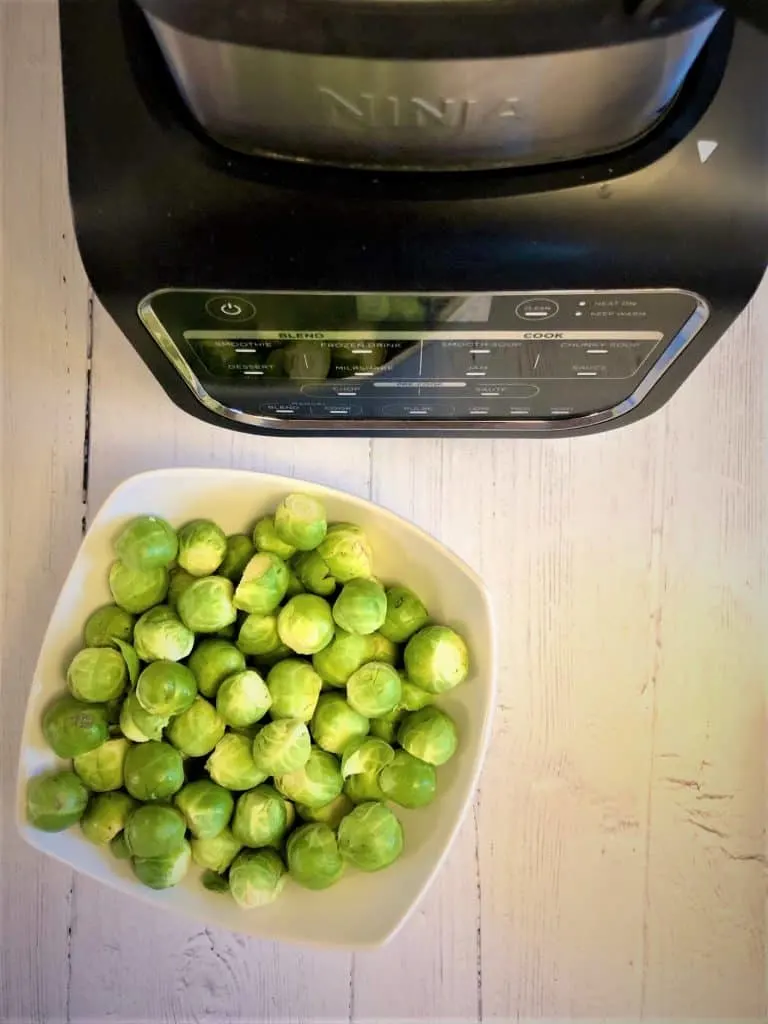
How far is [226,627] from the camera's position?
0.74 m

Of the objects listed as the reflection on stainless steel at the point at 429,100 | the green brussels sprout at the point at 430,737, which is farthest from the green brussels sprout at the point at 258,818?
the reflection on stainless steel at the point at 429,100

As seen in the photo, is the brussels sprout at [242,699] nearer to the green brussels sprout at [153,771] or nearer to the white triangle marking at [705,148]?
the green brussels sprout at [153,771]

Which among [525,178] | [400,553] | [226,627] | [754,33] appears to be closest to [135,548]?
[226,627]

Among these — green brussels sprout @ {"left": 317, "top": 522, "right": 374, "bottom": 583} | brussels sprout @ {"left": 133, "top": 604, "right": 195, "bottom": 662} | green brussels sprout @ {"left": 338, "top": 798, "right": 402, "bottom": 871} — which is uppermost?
green brussels sprout @ {"left": 317, "top": 522, "right": 374, "bottom": 583}

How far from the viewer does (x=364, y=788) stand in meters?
0.71

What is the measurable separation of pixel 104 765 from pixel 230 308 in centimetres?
39

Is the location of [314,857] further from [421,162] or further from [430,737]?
[421,162]

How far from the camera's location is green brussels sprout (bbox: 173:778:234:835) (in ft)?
2.28

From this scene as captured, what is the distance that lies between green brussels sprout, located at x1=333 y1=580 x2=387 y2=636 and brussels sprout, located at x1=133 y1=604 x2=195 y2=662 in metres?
0.12

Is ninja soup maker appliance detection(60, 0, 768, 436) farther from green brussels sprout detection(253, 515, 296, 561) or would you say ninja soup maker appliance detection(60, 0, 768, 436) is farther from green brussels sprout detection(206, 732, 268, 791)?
green brussels sprout detection(206, 732, 268, 791)

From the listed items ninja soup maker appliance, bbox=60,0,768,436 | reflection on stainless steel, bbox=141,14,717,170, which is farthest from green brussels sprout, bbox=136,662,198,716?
reflection on stainless steel, bbox=141,14,717,170

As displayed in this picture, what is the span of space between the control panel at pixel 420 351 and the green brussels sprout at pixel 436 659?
17 centimetres

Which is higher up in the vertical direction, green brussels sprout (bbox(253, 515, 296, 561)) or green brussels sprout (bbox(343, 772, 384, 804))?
green brussels sprout (bbox(253, 515, 296, 561))

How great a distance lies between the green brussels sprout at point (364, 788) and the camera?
71cm
